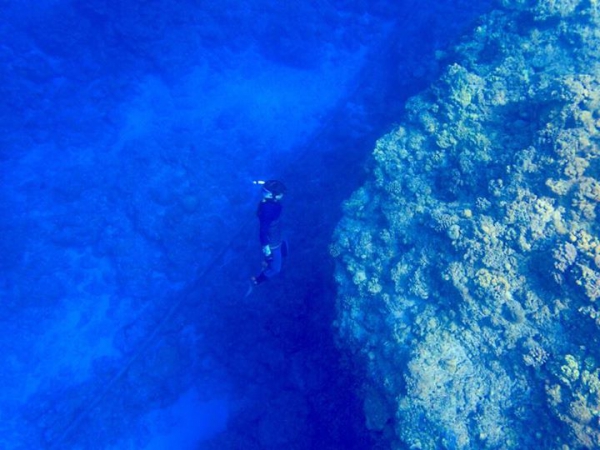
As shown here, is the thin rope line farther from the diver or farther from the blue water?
the diver

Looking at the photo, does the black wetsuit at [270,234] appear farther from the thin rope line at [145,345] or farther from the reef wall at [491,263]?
the thin rope line at [145,345]

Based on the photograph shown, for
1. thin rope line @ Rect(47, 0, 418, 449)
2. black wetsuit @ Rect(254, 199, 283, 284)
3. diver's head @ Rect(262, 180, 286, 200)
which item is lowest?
thin rope line @ Rect(47, 0, 418, 449)

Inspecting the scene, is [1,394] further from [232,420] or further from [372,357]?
[372,357]

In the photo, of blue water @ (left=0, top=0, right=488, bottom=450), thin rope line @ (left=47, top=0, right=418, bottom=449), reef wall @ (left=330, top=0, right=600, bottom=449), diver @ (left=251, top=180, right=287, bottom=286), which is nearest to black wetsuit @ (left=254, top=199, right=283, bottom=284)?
diver @ (left=251, top=180, right=287, bottom=286)

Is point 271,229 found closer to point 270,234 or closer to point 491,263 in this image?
point 270,234

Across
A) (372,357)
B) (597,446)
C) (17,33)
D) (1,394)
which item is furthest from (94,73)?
(597,446)

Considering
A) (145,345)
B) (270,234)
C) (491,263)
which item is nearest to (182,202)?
(270,234)
